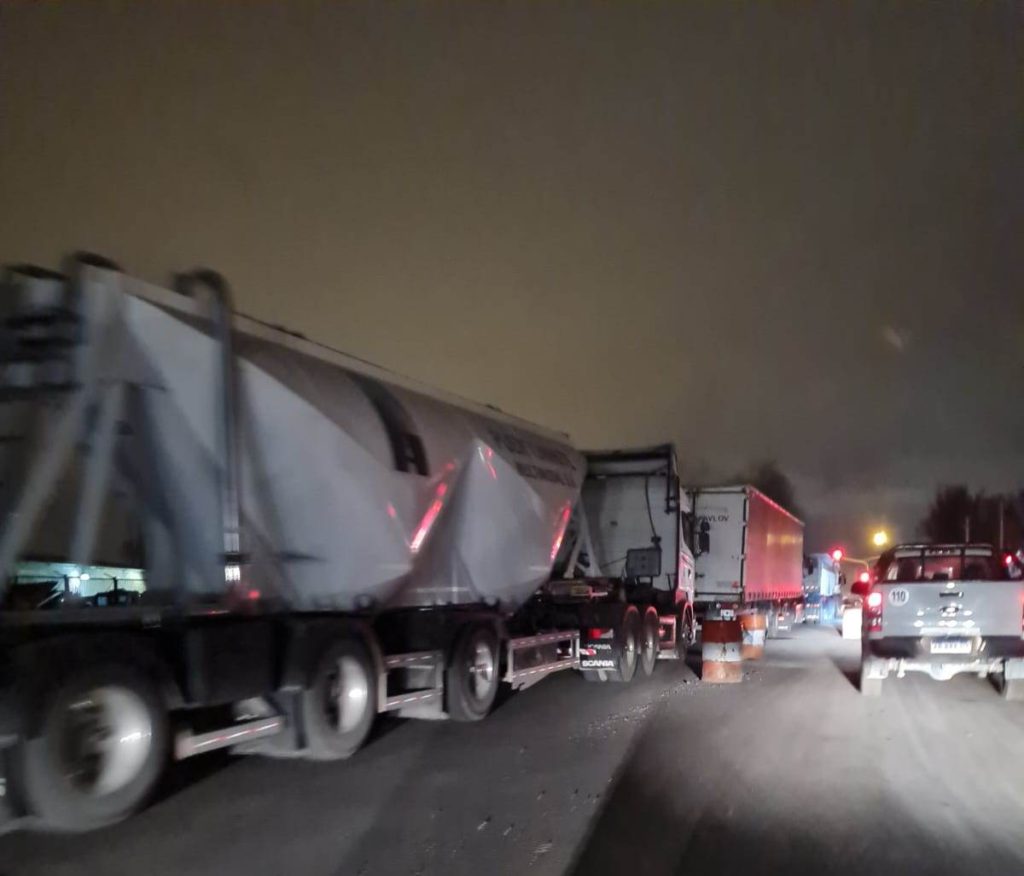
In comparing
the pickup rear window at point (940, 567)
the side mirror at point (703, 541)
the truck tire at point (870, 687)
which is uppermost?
the side mirror at point (703, 541)

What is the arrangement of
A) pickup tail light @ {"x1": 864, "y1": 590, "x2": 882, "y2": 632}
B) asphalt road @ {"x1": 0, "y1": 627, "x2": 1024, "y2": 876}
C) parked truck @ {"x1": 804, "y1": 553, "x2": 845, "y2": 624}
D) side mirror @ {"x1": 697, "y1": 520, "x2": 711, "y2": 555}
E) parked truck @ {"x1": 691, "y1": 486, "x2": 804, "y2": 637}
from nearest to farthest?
asphalt road @ {"x1": 0, "y1": 627, "x2": 1024, "y2": 876} → pickup tail light @ {"x1": 864, "y1": 590, "x2": 882, "y2": 632} → side mirror @ {"x1": 697, "y1": 520, "x2": 711, "y2": 555} → parked truck @ {"x1": 691, "y1": 486, "x2": 804, "y2": 637} → parked truck @ {"x1": 804, "y1": 553, "x2": 845, "y2": 624}

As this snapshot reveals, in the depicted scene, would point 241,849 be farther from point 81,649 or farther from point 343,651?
point 343,651

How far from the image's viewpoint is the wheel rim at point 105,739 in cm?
628

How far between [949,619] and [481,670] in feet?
20.3

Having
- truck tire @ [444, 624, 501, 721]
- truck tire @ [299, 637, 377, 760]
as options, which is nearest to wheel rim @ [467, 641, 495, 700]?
truck tire @ [444, 624, 501, 721]

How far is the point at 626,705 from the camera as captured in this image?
1298 centimetres

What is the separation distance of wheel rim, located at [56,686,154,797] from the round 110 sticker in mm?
9923

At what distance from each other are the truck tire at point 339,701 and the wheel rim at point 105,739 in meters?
1.71

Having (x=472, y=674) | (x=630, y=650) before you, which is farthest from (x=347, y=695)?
(x=630, y=650)

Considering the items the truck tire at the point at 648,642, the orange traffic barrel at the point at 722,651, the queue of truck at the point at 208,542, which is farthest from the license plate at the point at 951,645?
the queue of truck at the point at 208,542

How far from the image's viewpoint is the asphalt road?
6.20 meters

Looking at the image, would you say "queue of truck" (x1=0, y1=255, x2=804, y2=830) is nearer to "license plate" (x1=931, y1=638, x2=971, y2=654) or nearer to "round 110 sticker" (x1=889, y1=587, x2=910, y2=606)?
"round 110 sticker" (x1=889, y1=587, x2=910, y2=606)

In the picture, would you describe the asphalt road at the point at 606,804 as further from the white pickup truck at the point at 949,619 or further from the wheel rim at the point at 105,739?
the white pickup truck at the point at 949,619

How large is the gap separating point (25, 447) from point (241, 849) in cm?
311
